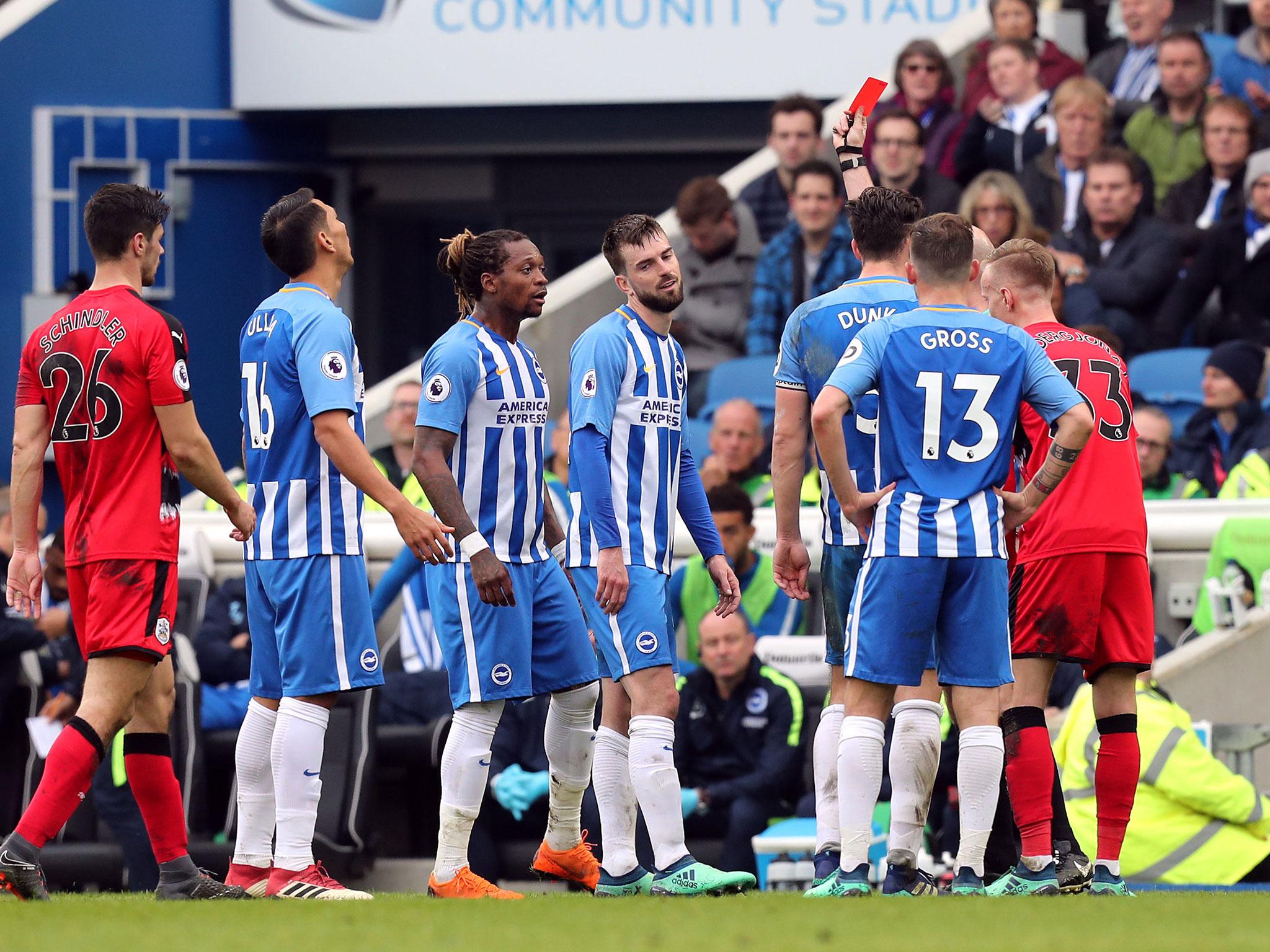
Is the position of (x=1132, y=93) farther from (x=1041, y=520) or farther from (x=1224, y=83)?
(x=1041, y=520)

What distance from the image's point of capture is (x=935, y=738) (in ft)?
23.0

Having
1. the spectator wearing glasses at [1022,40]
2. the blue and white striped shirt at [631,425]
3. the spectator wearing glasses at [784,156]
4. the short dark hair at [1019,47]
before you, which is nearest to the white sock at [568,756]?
the blue and white striped shirt at [631,425]

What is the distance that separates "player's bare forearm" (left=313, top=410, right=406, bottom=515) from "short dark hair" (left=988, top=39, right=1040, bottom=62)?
27.2 ft

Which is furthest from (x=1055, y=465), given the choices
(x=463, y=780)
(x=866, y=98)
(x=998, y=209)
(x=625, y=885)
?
(x=998, y=209)

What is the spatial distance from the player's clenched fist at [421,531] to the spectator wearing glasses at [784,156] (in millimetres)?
7572

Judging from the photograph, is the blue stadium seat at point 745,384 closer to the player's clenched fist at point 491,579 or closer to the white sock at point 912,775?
the white sock at point 912,775

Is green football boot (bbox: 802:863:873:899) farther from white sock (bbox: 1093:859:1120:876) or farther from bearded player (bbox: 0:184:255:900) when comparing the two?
bearded player (bbox: 0:184:255:900)

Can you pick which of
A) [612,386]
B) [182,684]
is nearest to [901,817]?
[612,386]

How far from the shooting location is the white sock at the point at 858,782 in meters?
6.53

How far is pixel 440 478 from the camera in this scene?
6.78m

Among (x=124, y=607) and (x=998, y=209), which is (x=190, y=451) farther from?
(x=998, y=209)

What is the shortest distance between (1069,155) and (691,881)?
7849 millimetres

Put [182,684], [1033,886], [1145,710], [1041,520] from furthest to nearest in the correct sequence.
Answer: [182,684], [1145,710], [1041,520], [1033,886]

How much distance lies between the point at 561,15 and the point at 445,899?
489 inches
